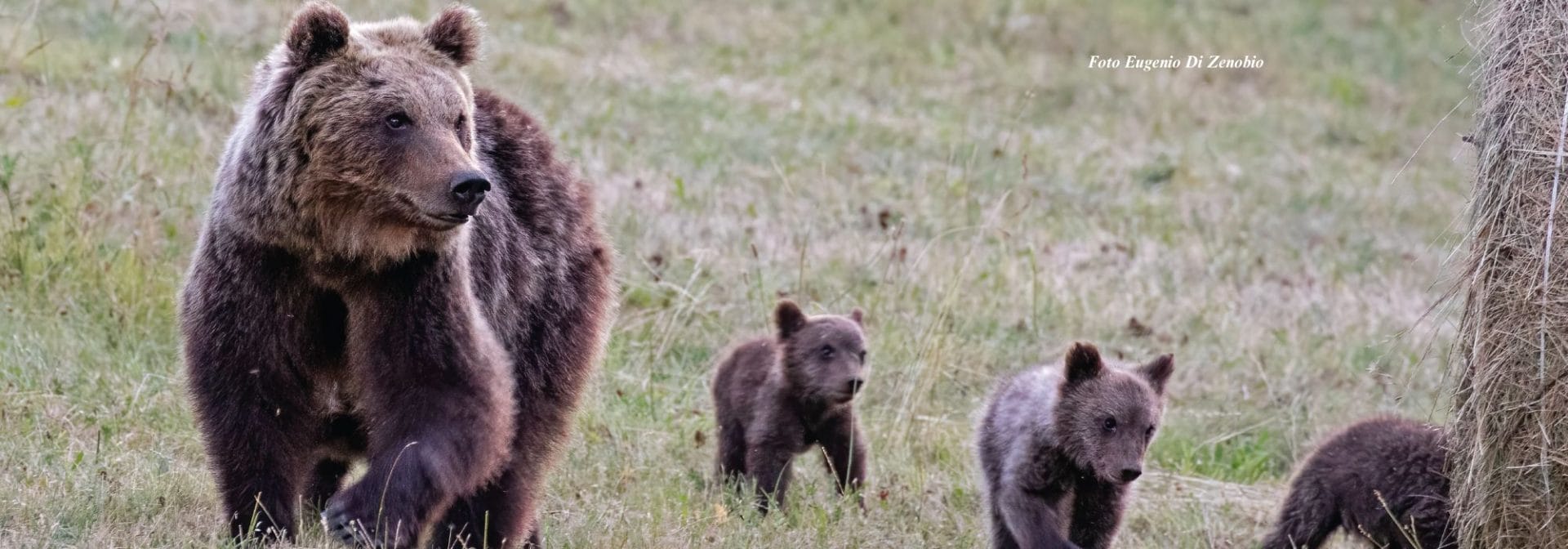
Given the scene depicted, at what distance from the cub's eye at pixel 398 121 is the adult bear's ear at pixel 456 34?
1.52ft

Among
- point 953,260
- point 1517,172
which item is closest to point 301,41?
point 1517,172

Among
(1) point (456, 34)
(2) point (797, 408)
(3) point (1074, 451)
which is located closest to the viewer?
(1) point (456, 34)

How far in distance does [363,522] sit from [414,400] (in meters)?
0.39

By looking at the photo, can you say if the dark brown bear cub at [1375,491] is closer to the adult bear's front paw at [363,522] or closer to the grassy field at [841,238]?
the grassy field at [841,238]

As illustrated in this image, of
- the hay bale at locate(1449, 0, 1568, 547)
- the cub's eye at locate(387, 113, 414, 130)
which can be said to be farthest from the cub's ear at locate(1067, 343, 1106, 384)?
the cub's eye at locate(387, 113, 414, 130)

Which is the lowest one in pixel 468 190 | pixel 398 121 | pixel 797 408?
pixel 797 408

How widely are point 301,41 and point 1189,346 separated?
23.4ft

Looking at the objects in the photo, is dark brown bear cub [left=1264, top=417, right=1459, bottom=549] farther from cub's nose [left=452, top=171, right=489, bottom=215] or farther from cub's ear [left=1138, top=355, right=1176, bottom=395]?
cub's nose [left=452, top=171, right=489, bottom=215]

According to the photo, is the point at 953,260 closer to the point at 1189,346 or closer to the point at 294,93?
the point at 1189,346

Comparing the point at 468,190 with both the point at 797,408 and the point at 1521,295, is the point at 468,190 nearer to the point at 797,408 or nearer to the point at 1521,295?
the point at 797,408

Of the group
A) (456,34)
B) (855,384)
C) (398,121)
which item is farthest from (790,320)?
(398,121)

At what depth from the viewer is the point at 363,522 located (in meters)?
4.97

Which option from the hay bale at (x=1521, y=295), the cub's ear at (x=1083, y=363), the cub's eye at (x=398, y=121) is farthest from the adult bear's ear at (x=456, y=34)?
the hay bale at (x=1521, y=295)

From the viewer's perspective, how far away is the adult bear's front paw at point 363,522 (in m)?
4.96
